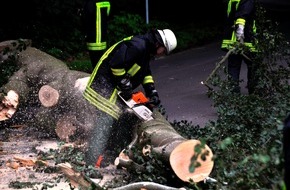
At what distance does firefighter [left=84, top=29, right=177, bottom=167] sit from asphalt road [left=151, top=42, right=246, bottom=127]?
1736 mm

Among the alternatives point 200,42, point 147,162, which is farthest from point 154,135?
point 200,42

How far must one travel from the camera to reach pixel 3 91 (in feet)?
27.8

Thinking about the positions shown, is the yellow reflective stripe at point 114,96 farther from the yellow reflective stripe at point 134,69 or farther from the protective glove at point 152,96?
the protective glove at point 152,96

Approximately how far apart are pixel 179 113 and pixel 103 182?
2988 mm

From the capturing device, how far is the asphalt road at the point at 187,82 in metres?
9.16

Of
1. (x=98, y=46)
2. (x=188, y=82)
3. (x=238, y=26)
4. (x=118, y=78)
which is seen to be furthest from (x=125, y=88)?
(x=188, y=82)

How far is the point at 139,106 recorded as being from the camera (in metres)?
6.73

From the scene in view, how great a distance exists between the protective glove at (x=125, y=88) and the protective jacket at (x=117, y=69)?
0.06 meters

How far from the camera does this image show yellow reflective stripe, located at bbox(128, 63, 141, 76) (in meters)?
6.88

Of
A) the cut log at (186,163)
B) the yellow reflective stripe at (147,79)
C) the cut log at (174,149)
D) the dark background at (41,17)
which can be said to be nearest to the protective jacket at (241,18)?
the yellow reflective stripe at (147,79)

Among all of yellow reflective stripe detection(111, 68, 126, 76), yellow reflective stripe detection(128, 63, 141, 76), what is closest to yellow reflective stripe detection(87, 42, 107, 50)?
yellow reflective stripe detection(128, 63, 141, 76)

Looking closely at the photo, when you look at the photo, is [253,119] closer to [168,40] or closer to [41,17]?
[168,40]

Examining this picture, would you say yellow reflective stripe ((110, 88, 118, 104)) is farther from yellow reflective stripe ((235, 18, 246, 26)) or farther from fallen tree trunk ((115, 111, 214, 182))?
yellow reflective stripe ((235, 18, 246, 26))

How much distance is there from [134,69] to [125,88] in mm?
274
